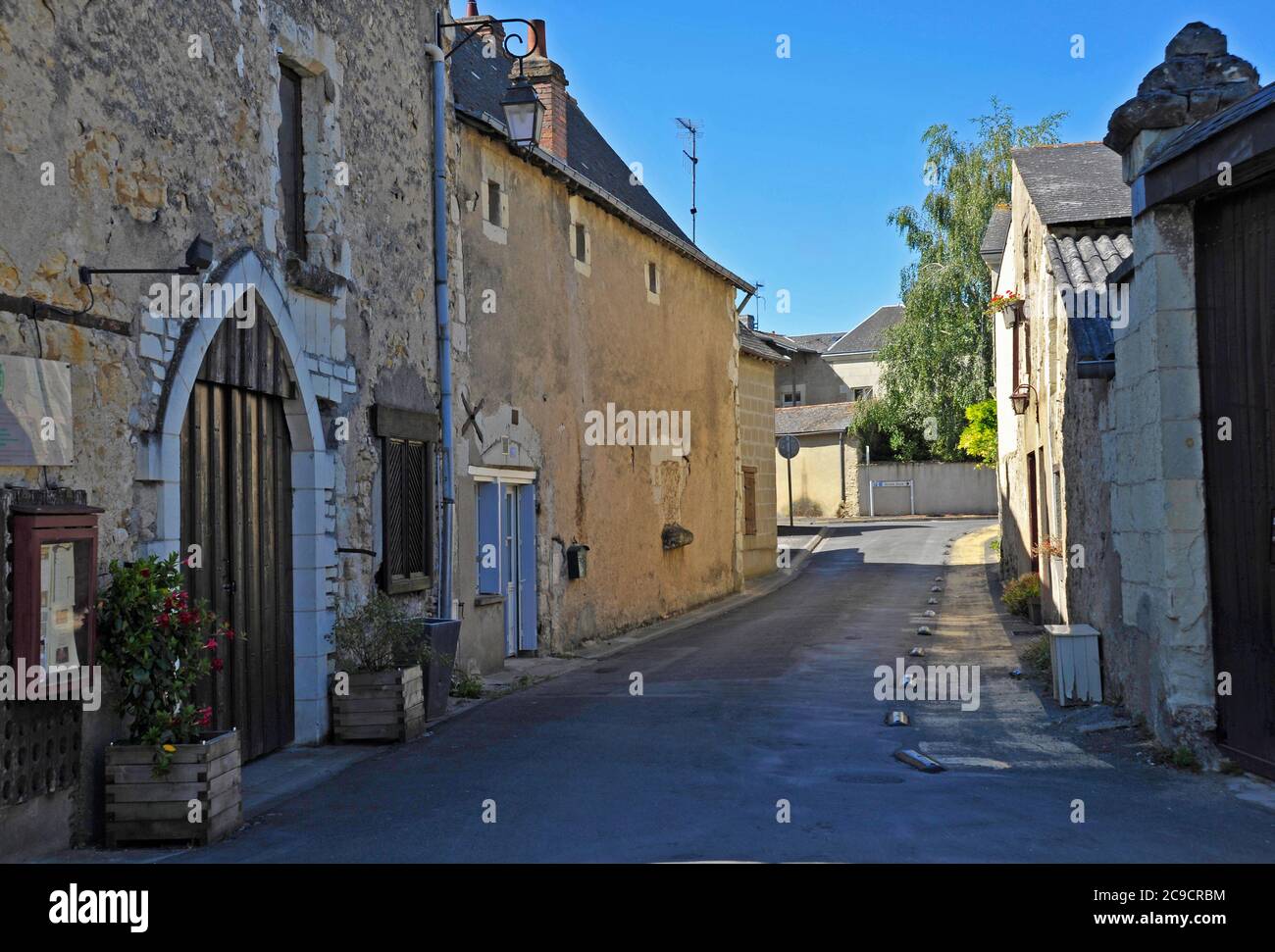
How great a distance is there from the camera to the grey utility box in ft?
30.5

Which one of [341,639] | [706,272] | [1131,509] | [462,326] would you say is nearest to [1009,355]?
[706,272]

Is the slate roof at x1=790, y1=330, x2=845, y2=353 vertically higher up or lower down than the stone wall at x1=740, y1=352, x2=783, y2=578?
higher up

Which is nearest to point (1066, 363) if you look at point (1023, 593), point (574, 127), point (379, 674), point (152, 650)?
point (1023, 593)

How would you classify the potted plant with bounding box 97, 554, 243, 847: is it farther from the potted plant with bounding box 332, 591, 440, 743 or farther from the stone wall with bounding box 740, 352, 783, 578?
the stone wall with bounding box 740, 352, 783, 578

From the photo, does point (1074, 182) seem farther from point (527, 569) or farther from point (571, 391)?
point (527, 569)

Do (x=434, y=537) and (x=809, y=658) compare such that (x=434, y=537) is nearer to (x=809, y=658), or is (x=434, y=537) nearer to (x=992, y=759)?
(x=809, y=658)

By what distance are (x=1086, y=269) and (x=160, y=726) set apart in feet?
29.5

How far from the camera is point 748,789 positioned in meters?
6.72

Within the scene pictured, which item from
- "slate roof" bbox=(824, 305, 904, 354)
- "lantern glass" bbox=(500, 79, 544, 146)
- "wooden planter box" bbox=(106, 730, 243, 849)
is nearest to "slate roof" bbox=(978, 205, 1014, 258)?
"lantern glass" bbox=(500, 79, 544, 146)

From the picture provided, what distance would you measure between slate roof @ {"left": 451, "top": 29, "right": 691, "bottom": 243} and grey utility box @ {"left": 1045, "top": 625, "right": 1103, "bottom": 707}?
7.30m

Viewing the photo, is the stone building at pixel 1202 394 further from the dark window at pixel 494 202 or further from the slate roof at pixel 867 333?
the slate roof at pixel 867 333

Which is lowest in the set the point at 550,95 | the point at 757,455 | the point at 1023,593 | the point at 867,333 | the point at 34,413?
the point at 1023,593

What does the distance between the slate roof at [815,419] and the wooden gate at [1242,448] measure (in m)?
36.1

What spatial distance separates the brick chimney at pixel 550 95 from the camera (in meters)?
16.8
